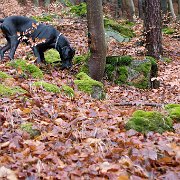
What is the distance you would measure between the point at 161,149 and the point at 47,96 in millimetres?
3018

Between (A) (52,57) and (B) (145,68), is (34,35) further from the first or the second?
(B) (145,68)

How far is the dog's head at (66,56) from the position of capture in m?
10.6

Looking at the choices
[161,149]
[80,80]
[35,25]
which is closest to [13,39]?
[35,25]

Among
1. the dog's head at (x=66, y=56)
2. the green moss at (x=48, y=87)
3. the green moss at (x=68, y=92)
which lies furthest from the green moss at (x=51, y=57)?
the green moss at (x=48, y=87)

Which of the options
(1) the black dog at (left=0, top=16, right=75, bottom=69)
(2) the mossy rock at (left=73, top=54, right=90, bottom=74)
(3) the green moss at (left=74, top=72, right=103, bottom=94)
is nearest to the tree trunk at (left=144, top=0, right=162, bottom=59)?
(2) the mossy rock at (left=73, top=54, right=90, bottom=74)

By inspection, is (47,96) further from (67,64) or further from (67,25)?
(67,25)

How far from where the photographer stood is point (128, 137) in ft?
15.9

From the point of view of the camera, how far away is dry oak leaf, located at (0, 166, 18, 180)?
10.8 ft

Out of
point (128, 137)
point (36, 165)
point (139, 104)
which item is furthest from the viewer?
point (139, 104)

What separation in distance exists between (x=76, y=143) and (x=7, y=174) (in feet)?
4.42

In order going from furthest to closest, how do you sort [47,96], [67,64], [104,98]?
1. [67,64]
2. [104,98]
3. [47,96]

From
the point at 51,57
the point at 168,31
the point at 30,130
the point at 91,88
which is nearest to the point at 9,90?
the point at 30,130

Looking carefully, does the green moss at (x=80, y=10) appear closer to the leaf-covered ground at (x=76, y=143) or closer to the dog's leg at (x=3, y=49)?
the dog's leg at (x=3, y=49)

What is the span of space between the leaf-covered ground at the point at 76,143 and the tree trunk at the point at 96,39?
271 centimetres
